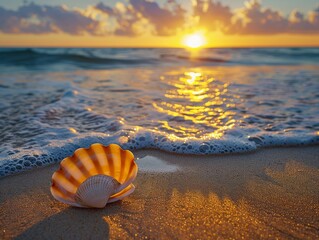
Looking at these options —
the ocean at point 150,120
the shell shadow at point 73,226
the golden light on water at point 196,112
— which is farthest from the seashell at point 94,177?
the golden light on water at point 196,112

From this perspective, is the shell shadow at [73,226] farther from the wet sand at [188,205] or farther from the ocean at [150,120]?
the ocean at [150,120]

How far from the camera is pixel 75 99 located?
Answer: 603 cm

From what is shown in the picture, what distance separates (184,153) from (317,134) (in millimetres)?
1743

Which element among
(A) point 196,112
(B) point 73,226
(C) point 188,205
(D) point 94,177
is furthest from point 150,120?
(B) point 73,226

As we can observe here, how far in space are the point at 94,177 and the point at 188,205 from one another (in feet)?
2.39

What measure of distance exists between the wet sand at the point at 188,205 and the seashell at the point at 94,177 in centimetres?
10

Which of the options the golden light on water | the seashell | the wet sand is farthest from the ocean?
the seashell

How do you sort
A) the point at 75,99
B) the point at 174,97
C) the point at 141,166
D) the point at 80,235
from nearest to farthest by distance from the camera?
the point at 80,235 → the point at 141,166 → the point at 75,99 → the point at 174,97

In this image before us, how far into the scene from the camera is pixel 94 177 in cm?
205

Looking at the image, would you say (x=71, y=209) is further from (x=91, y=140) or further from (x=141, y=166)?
(x=91, y=140)

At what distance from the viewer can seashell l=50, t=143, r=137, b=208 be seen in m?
2.07

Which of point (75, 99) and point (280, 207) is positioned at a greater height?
point (280, 207)

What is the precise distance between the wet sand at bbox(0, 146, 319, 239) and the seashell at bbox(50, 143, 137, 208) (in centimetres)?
10

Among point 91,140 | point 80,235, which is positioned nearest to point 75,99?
point 91,140
